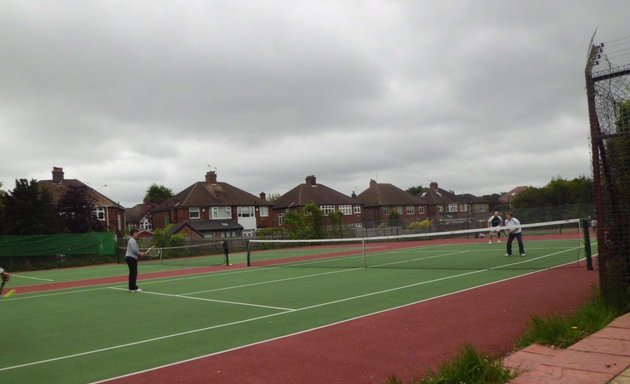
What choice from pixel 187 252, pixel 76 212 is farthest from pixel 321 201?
pixel 187 252

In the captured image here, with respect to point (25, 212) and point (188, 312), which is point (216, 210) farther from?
point (188, 312)

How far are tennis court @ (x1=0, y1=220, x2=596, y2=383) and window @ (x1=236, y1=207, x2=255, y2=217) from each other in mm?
46750

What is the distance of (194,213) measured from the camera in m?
61.3

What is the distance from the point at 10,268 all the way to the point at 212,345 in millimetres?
30171

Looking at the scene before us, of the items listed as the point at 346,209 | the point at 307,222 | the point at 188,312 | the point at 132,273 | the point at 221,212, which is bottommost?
the point at 188,312

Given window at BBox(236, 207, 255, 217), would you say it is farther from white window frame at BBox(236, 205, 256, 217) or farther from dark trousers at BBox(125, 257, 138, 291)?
dark trousers at BBox(125, 257, 138, 291)

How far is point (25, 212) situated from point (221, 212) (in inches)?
1131

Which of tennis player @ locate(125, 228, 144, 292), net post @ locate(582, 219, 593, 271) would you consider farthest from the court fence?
tennis player @ locate(125, 228, 144, 292)

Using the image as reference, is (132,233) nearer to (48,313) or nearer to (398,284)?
(48,313)

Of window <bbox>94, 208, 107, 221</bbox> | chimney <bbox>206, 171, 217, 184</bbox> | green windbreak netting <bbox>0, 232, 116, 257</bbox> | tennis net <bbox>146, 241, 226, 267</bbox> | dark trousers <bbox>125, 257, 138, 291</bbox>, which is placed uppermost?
chimney <bbox>206, 171, 217, 184</bbox>

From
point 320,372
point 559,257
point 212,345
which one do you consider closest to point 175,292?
point 212,345

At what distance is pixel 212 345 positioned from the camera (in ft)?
23.6

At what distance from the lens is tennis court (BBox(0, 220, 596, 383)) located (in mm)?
6824

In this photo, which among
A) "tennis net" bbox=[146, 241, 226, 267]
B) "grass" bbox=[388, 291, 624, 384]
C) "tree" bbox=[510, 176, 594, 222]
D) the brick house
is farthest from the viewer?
the brick house
